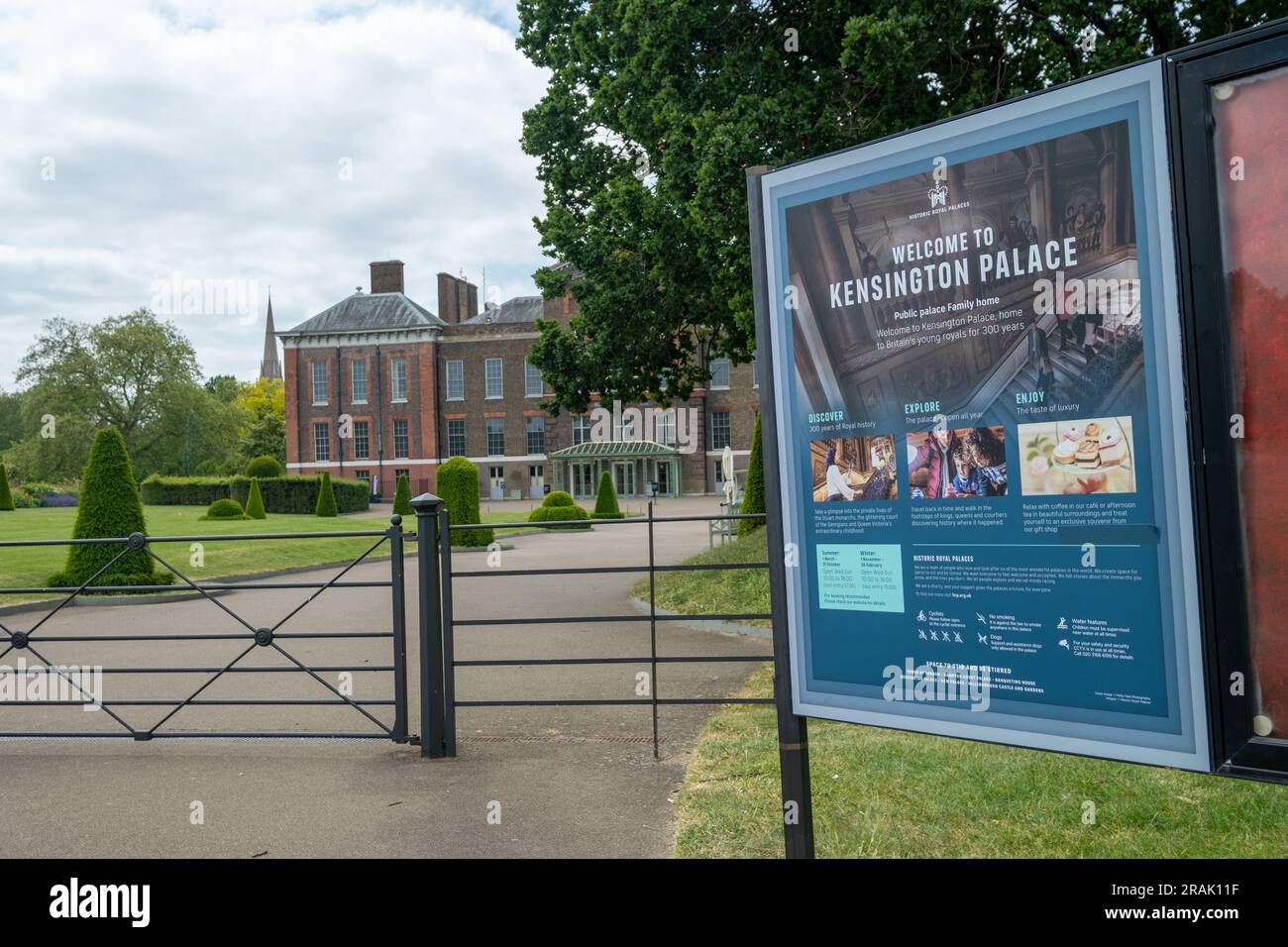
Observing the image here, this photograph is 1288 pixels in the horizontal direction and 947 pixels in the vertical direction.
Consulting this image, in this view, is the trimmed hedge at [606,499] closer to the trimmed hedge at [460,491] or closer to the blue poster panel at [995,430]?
the trimmed hedge at [460,491]

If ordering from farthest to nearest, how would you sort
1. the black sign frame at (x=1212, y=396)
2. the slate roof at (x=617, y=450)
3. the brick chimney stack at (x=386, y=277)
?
the brick chimney stack at (x=386, y=277)
the slate roof at (x=617, y=450)
the black sign frame at (x=1212, y=396)

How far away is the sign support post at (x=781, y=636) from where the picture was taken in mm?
4008

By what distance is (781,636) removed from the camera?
4.02 metres

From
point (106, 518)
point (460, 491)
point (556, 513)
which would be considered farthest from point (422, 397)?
point (106, 518)

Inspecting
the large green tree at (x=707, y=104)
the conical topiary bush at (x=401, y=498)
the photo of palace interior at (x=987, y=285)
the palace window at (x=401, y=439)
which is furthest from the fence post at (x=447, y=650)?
the palace window at (x=401, y=439)

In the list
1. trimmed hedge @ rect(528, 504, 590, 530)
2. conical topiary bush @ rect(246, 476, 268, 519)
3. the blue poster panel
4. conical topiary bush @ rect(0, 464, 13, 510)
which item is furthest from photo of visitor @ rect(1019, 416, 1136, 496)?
conical topiary bush @ rect(0, 464, 13, 510)

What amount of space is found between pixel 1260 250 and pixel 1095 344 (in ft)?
1.68

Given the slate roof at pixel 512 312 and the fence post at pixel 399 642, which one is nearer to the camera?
the fence post at pixel 399 642

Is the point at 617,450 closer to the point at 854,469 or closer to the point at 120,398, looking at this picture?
the point at 120,398

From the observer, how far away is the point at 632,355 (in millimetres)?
17156

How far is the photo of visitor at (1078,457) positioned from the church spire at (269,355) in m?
128

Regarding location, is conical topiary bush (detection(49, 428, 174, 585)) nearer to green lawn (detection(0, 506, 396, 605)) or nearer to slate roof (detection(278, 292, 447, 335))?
green lawn (detection(0, 506, 396, 605))

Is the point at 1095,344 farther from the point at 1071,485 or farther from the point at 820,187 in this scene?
the point at 820,187
